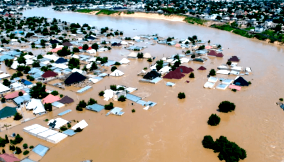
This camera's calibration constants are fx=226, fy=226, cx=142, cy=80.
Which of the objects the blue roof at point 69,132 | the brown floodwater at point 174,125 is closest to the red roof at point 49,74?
the brown floodwater at point 174,125

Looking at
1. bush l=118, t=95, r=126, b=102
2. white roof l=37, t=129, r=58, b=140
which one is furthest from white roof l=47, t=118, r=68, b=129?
bush l=118, t=95, r=126, b=102

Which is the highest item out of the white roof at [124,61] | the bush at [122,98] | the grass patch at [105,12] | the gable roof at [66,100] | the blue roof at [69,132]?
the grass patch at [105,12]

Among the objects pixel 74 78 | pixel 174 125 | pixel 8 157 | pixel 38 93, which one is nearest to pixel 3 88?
pixel 38 93

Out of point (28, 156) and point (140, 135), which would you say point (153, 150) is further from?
point (28, 156)

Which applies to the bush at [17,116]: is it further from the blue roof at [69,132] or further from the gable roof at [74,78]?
the gable roof at [74,78]

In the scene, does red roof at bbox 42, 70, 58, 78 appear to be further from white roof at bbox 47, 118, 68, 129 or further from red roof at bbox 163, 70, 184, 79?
red roof at bbox 163, 70, 184, 79
